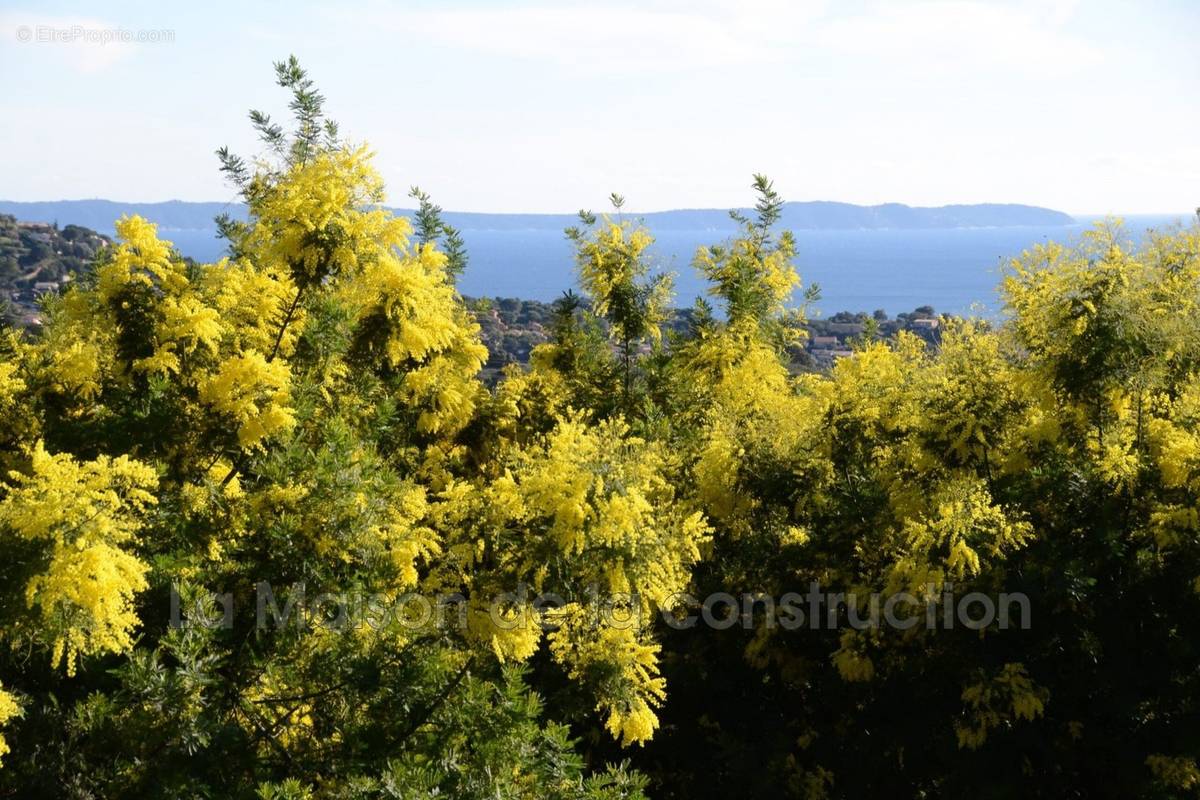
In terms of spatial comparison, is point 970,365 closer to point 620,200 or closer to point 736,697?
point 736,697

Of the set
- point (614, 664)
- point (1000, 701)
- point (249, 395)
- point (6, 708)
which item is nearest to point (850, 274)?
point (1000, 701)

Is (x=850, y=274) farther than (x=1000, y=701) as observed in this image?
Yes

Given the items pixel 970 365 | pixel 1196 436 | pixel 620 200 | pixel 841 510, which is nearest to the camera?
pixel 1196 436

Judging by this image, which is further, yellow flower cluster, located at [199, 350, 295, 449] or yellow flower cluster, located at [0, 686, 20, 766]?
yellow flower cluster, located at [199, 350, 295, 449]

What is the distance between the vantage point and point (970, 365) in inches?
352

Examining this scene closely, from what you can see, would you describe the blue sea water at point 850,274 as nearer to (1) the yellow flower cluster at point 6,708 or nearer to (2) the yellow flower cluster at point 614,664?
(2) the yellow flower cluster at point 614,664

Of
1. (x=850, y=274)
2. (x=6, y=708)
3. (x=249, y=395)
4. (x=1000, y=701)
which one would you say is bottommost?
(x=1000, y=701)

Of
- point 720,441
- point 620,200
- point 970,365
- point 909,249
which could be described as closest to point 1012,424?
point 970,365

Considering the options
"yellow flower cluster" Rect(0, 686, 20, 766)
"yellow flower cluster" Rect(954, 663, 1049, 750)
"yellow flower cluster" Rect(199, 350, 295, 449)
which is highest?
"yellow flower cluster" Rect(199, 350, 295, 449)

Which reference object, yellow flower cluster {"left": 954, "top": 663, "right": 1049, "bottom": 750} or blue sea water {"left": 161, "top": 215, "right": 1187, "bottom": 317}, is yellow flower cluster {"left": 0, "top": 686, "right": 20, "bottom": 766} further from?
blue sea water {"left": 161, "top": 215, "right": 1187, "bottom": 317}

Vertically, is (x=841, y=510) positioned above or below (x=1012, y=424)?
below

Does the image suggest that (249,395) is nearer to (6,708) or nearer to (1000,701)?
(6,708)

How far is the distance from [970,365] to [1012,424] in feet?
2.25

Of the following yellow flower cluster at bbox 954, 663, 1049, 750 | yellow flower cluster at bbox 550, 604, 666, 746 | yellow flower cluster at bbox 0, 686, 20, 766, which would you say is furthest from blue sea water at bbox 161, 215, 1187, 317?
yellow flower cluster at bbox 0, 686, 20, 766
